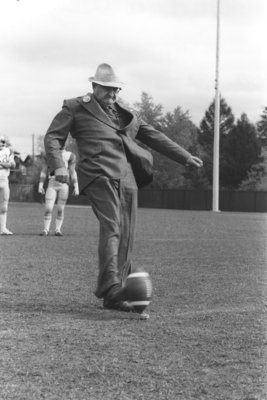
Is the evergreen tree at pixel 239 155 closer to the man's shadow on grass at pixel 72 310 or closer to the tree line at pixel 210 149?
the tree line at pixel 210 149

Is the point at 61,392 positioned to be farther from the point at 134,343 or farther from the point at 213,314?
the point at 213,314

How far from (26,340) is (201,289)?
275 centimetres

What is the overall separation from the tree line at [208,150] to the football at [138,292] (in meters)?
66.6

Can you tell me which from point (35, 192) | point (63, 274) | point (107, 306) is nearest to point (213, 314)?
point (107, 306)

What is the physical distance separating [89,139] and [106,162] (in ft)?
0.81

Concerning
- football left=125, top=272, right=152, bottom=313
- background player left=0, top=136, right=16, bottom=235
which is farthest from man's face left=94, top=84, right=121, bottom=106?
background player left=0, top=136, right=16, bottom=235

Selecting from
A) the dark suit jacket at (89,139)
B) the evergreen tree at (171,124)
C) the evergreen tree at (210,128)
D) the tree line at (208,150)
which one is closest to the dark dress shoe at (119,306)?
the dark suit jacket at (89,139)

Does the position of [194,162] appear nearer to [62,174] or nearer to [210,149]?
[62,174]

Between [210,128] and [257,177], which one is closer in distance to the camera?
[257,177]

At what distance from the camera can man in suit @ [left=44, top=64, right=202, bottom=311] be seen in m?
6.06

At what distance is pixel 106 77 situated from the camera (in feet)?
19.9

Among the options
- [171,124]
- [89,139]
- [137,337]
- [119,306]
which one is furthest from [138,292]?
[171,124]

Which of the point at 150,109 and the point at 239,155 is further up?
the point at 150,109

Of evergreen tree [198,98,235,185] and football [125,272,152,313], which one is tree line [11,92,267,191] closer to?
evergreen tree [198,98,235,185]
